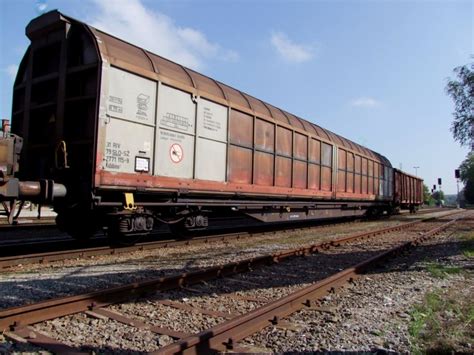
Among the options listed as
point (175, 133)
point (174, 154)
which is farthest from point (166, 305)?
point (175, 133)

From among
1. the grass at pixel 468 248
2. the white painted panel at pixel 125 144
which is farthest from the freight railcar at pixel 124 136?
the grass at pixel 468 248

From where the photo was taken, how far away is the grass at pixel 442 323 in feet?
13.0

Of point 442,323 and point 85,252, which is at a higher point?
point 85,252

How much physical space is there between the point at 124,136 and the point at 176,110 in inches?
66.3

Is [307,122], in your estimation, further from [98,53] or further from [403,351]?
[403,351]

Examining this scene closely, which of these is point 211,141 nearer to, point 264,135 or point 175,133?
point 175,133

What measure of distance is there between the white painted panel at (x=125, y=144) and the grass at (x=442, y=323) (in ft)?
19.2

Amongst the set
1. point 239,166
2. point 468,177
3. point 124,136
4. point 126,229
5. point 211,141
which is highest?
point 468,177

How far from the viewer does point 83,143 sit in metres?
8.16

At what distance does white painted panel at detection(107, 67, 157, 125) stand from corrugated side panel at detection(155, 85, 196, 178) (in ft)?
0.91

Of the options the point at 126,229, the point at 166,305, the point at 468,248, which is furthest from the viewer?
the point at 468,248

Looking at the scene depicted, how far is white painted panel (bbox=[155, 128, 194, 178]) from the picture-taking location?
930cm

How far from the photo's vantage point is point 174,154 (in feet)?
31.7

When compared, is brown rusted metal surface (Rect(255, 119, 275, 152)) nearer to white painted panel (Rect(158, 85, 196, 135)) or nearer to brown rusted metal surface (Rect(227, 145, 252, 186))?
brown rusted metal surface (Rect(227, 145, 252, 186))
